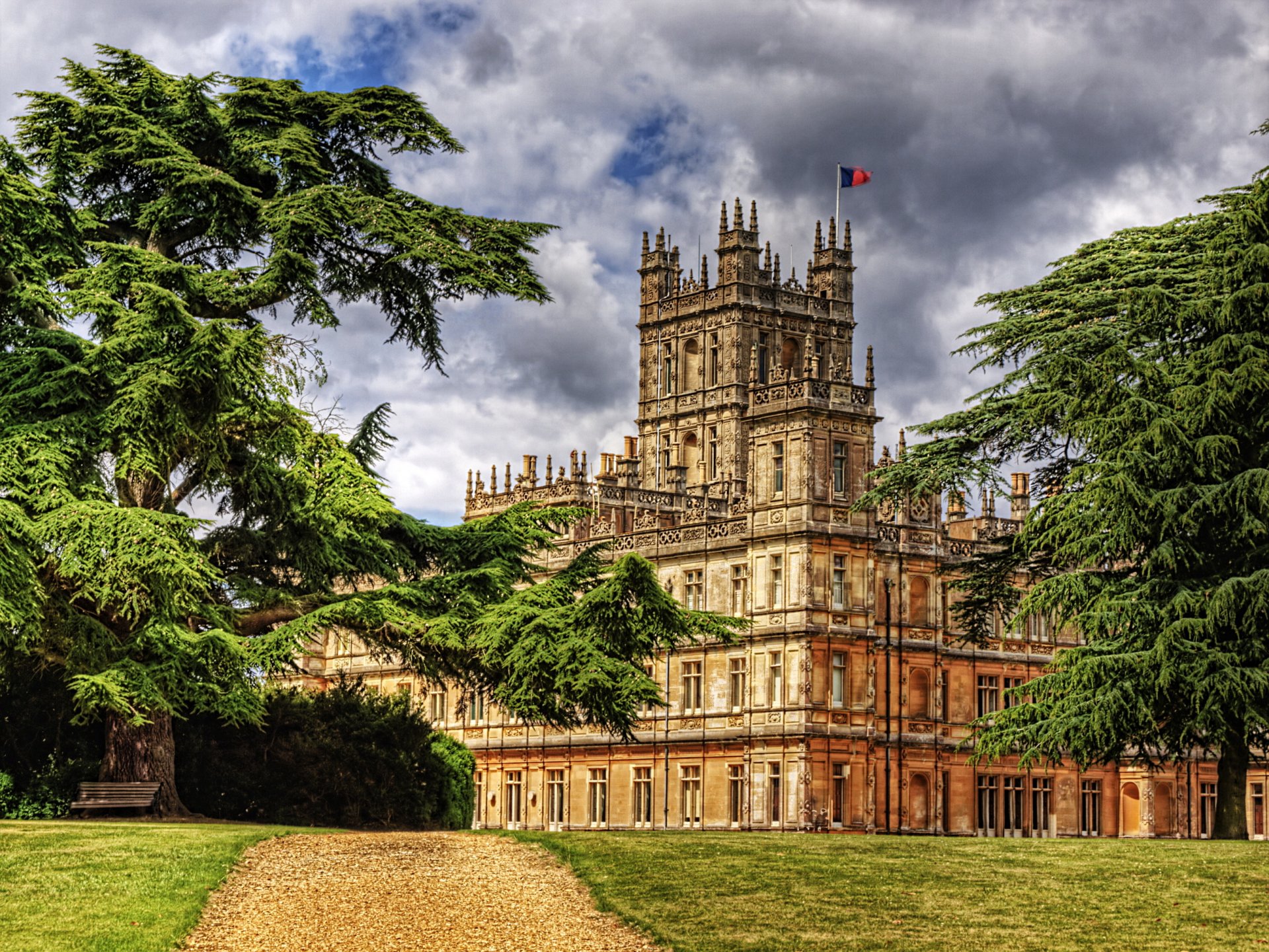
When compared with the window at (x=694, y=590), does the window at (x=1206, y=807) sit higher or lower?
lower

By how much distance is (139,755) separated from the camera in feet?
92.8

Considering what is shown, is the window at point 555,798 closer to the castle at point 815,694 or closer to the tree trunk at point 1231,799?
the castle at point 815,694

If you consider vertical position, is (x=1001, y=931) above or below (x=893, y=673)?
below

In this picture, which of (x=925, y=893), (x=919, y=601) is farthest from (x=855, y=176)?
(x=925, y=893)

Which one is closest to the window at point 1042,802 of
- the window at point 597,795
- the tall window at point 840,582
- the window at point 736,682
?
the tall window at point 840,582

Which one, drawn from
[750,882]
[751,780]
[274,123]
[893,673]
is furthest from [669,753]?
[750,882]

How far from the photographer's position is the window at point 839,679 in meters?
48.7

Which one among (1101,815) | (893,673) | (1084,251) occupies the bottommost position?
(1101,815)

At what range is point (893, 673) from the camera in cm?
5019

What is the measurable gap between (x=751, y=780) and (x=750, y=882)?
2927cm

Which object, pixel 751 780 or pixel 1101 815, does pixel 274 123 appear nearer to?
pixel 751 780

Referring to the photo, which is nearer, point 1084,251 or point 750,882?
point 750,882

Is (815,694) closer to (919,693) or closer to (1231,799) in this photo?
(919,693)

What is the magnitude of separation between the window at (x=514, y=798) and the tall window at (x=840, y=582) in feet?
42.8
